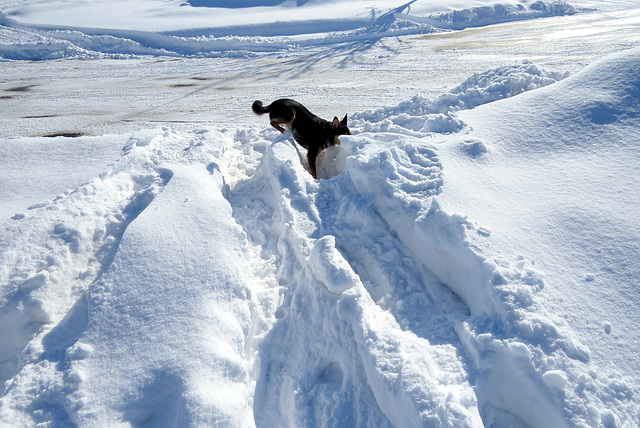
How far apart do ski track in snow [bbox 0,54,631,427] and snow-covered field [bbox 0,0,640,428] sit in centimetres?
1

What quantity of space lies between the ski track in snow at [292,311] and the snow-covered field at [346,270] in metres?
0.01

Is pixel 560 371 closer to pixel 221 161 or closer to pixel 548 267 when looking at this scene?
pixel 548 267

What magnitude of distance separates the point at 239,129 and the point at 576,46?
28.2 feet

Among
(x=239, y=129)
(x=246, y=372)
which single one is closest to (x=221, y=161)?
(x=239, y=129)

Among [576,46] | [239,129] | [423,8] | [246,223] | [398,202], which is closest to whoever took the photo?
[398,202]

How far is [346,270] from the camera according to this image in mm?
3268

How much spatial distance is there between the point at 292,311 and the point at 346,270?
566mm

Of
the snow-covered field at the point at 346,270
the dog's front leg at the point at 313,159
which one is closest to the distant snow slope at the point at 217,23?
the snow-covered field at the point at 346,270

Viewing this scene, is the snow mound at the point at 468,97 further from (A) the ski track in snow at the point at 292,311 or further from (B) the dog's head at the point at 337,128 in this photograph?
(A) the ski track in snow at the point at 292,311

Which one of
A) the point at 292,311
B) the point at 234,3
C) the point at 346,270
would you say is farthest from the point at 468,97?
the point at 234,3

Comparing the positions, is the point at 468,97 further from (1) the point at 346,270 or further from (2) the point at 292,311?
(2) the point at 292,311

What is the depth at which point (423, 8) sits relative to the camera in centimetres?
1475

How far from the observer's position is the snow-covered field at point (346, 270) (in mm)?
2664

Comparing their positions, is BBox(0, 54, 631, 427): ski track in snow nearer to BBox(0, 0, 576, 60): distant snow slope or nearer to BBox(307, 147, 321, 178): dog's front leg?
BBox(307, 147, 321, 178): dog's front leg
